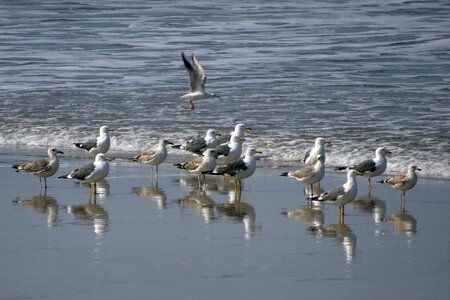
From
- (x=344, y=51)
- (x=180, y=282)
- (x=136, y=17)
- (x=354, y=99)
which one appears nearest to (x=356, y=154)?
(x=354, y=99)

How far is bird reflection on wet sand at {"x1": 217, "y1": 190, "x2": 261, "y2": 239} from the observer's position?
11070 mm

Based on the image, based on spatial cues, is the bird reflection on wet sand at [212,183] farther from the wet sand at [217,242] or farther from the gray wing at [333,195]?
the gray wing at [333,195]

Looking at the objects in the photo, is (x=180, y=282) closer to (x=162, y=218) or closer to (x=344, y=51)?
(x=162, y=218)

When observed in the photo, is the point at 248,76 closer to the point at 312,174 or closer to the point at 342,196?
the point at 312,174

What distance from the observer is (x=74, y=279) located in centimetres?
883

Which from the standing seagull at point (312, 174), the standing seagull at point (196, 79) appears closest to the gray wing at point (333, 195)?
the standing seagull at point (312, 174)

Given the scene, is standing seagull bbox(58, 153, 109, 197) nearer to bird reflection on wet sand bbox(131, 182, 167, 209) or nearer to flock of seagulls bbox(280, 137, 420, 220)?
bird reflection on wet sand bbox(131, 182, 167, 209)

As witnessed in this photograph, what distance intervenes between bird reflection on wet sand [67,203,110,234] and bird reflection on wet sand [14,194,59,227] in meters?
0.20

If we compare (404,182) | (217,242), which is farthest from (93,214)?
(404,182)

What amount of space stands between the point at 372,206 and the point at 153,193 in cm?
272

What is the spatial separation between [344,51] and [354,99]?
8.59m

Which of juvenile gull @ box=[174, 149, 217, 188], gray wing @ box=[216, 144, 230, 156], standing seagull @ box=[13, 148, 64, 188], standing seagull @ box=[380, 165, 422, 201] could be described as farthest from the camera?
gray wing @ box=[216, 144, 230, 156]

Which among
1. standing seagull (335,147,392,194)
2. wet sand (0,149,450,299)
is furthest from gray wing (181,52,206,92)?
standing seagull (335,147,392,194)

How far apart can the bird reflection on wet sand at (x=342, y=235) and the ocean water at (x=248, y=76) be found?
12.5 feet
